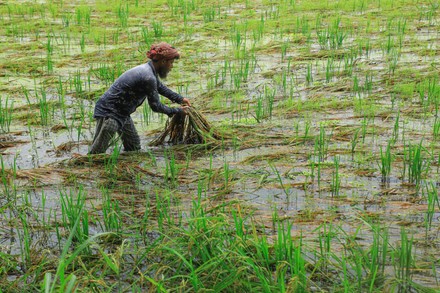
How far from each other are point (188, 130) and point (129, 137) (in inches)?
17.4

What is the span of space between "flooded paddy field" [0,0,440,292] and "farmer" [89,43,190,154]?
201mm

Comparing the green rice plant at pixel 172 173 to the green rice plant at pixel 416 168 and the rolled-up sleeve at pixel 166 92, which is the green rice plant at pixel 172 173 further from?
the green rice plant at pixel 416 168

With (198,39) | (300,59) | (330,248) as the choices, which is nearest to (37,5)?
(198,39)

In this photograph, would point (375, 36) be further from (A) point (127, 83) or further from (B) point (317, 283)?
(B) point (317, 283)

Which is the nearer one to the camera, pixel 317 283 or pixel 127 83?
pixel 317 283

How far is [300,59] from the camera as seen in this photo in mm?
7316

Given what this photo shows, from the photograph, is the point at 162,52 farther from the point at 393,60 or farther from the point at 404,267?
the point at 393,60

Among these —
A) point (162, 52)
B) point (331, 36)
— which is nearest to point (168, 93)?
point (162, 52)

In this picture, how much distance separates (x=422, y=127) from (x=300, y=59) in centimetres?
256

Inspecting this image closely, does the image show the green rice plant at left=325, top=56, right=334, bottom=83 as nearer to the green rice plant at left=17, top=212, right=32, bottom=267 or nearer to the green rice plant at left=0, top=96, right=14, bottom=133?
the green rice plant at left=0, top=96, right=14, bottom=133

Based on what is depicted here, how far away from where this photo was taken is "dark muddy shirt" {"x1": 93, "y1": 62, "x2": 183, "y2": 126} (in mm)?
4652

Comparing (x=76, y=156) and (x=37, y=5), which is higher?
(x=37, y=5)

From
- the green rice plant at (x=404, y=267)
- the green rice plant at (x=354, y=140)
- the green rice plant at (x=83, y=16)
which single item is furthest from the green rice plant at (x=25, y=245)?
the green rice plant at (x=83, y=16)

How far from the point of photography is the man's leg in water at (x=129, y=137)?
15.8 ft
